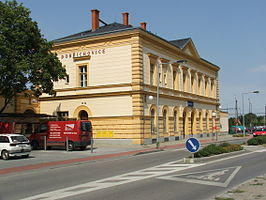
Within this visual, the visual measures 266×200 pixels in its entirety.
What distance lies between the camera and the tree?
25016mm

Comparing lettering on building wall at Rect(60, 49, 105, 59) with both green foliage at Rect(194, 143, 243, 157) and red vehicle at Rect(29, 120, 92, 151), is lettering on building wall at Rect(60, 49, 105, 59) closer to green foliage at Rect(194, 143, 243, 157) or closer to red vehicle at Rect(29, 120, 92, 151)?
red vehicle at Rect(29, 120, 92, 151)

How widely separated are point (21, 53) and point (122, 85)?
35.9 feet

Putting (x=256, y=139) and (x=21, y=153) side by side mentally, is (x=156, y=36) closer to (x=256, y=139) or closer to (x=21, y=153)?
(x=256, y=139)

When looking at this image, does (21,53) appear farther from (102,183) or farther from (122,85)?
(102,183)

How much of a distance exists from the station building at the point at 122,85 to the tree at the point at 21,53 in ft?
26.7

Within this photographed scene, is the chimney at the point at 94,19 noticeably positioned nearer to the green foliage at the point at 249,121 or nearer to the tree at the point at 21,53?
the tree at the point at 21,53

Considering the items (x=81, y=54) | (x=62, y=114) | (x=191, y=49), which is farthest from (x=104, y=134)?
(x=191, y=49)

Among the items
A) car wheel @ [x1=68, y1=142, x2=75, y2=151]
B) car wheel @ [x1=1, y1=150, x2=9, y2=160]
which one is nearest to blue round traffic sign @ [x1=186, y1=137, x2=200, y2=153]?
car wheel @ [x1=1, y1=150, x2=9, y2=160]

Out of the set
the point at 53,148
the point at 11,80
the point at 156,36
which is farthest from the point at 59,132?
the point at 156,36

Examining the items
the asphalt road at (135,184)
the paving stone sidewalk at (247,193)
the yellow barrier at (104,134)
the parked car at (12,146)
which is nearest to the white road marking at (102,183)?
the asphalt road at (135,184)

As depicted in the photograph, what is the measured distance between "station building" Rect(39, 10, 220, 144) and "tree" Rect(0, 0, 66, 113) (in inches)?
321

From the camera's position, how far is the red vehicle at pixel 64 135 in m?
28.0

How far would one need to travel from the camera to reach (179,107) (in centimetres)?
4275

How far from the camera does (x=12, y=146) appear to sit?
21.8m
